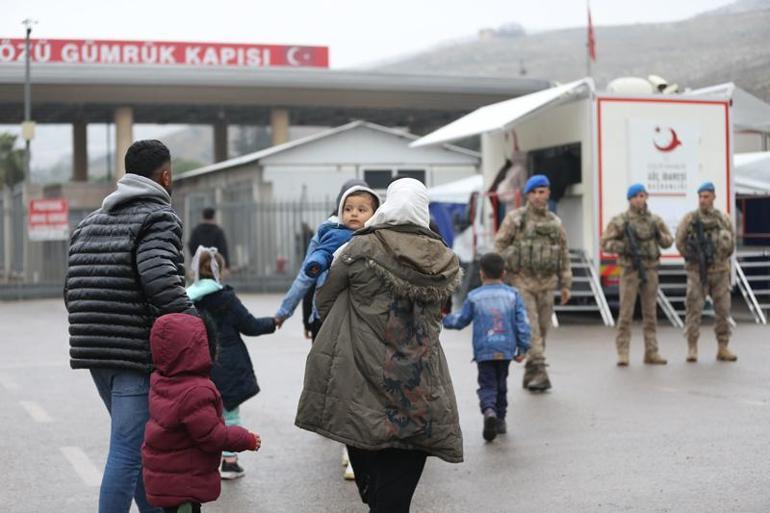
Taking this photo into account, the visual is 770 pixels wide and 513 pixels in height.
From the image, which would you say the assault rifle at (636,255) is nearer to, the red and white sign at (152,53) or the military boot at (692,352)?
the military boot at (692,352)

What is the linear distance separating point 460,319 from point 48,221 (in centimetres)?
2124

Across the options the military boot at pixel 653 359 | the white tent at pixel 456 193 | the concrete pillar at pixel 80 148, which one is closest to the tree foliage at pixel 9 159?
the concrete pillar at pixel 80 148

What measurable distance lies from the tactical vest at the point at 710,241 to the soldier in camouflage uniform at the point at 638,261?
1.33 feet

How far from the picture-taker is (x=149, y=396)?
16.7ft

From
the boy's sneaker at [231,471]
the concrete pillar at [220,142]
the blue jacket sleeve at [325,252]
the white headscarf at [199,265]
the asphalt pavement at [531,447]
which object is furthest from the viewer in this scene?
the concrete pillar at [220,142]

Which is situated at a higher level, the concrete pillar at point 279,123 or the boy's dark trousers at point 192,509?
the concrete pillar at point 279,123

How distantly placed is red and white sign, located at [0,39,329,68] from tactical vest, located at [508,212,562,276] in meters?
41.1

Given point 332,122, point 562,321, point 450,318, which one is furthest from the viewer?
point 332,122

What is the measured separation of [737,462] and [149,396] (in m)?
4.27

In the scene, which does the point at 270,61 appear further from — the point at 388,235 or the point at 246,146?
the point at 246,146

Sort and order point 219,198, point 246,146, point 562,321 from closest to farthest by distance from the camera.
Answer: point 562,321, point 219,198, point 246,146

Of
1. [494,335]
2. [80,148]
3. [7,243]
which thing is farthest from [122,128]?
[494,335]

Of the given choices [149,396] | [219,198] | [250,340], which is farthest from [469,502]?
[219,198]

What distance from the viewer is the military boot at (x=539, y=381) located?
36.4 ft
